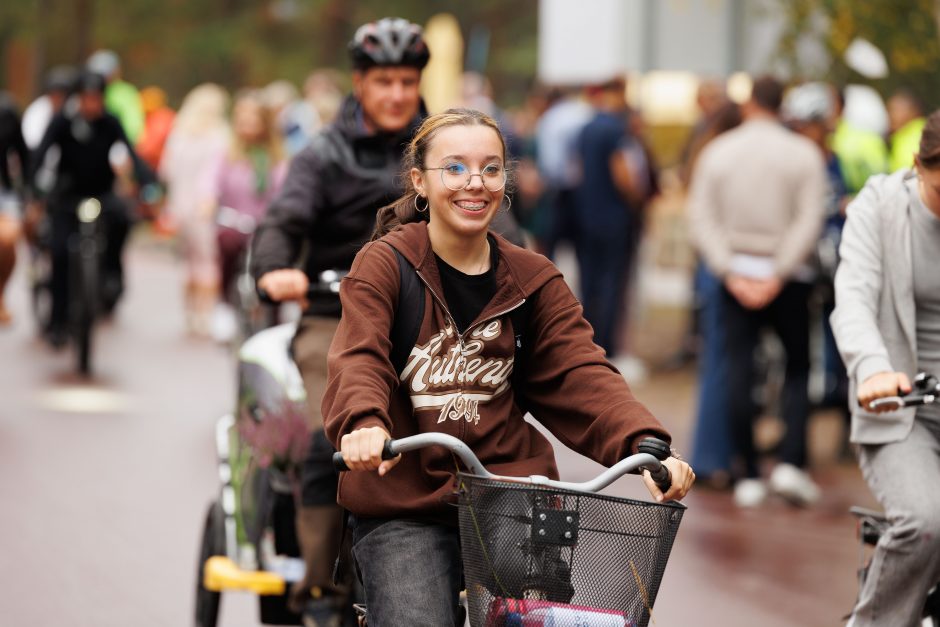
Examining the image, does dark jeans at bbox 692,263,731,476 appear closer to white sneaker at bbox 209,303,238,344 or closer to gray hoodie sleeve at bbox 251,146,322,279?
gray hoodie sleeve at bbox 251,146,322,279

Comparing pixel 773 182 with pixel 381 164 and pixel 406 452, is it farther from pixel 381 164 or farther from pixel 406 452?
pixel 406 452

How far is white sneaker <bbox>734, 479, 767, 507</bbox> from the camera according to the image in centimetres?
980

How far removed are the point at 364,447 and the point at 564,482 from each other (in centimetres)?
45

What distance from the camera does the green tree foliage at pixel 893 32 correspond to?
1088 cm

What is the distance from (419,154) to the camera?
14.7ft

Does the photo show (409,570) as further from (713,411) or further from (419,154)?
(713,411)

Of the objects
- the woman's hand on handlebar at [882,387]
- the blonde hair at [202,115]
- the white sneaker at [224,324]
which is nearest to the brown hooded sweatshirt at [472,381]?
the woman's hand on handlebar at [882,387]

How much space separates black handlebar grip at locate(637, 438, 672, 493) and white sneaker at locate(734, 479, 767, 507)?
5887 mm

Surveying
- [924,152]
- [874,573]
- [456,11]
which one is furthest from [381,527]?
[456,11]

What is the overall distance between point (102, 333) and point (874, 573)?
12749 millimetres

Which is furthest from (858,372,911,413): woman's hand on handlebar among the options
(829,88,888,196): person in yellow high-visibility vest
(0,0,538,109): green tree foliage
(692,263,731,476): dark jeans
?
(0,0,538,109): green tree foliage

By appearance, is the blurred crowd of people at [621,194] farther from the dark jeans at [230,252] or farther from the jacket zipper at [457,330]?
the jacket zipper at [457,330]

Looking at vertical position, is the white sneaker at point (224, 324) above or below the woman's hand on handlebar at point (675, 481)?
below

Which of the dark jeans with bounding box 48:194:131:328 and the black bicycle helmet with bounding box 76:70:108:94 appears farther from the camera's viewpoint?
the black bicycle helmet with bounding box 76:70:108:94
